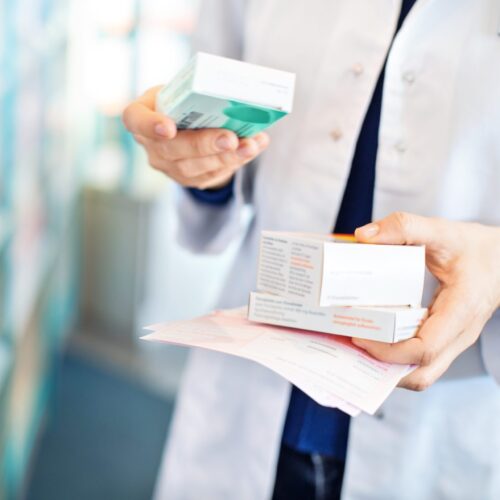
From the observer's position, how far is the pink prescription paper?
1.58 ft

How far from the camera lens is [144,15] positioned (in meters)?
2.21

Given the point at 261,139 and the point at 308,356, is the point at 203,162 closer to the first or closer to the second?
the point at 261,139

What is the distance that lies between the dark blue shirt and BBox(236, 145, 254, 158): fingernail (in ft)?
0.53

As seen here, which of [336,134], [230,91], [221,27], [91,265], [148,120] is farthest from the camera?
[91,265]

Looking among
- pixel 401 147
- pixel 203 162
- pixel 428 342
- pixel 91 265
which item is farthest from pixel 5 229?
pixel 91 265

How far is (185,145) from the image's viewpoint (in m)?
0.61

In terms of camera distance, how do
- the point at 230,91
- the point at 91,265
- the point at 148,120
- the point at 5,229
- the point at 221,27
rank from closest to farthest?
the point at 230,91, the point at 148,120, the point at 221,27, the point at 5,229, the point at 91,265

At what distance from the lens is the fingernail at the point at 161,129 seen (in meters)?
0.57

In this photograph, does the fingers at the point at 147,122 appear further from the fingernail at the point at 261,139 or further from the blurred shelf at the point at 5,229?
the blurred shelf at the point at 5,229

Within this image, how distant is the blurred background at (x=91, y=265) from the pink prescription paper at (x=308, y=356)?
1.00 m

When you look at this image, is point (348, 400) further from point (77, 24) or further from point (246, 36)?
point (77, 24)

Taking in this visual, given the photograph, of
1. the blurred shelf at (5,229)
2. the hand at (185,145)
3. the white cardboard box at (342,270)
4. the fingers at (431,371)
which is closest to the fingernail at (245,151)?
the hand at (185,145)

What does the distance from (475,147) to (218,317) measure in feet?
1.03

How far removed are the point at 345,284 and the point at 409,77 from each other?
268mm
